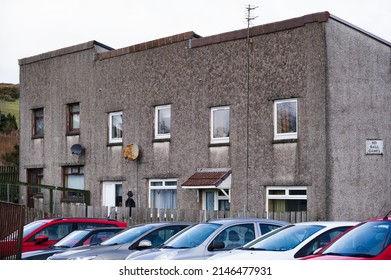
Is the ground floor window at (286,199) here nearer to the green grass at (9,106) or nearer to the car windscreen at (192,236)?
the car windscreen at (192,236)

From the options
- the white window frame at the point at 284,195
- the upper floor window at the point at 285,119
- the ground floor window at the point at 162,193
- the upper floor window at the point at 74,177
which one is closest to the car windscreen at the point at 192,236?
the white window frame at the point at 284,195

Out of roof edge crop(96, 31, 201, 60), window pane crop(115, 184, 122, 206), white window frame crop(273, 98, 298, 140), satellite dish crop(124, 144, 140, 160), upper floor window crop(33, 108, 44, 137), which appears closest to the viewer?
white window frame crop(273, 98, 298, 140)

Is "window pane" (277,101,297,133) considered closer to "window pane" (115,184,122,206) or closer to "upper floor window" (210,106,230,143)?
"upper floor window" (210,106,230,143)

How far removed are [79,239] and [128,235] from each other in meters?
1.87

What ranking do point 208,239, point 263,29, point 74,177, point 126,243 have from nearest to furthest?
point 208,239, point 126,243, point 263,29, point 74,177

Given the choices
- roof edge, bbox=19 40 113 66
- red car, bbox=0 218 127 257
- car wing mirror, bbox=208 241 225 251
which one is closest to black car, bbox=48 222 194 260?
car wing mirror, bbox=208 241 225 251

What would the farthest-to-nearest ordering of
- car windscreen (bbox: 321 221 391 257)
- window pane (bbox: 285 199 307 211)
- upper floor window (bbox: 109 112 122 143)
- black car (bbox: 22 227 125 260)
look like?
1. upper floor window (bbox: 109 112 122 143)
2. window pane (bbox: 285 199 307 211)
3. black car (bbox: 22 227 125 260)
4. car windscreen (bbox: 321 221 391 257)

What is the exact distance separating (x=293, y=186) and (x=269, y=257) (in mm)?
11940

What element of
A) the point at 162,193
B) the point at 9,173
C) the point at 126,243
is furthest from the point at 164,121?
the point at 126,243

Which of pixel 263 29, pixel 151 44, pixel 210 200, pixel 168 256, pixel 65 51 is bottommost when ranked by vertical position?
pixel 168 256

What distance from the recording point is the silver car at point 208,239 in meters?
13.6

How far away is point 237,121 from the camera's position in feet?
82.4

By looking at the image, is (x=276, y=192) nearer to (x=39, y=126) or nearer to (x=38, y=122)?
(x=39, y=126)

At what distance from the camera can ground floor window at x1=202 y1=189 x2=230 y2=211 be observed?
25359mm
